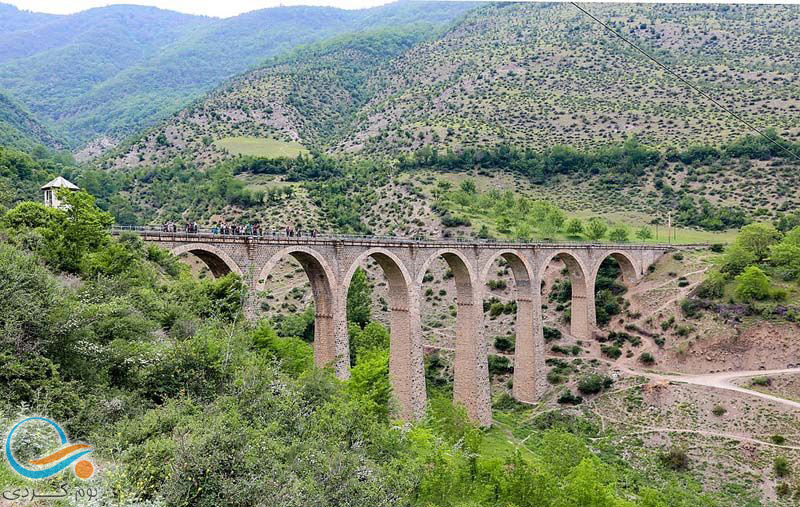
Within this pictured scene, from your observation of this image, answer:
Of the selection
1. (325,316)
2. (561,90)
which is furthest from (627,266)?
Answer: (561,90)

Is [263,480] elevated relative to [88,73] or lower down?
lower down

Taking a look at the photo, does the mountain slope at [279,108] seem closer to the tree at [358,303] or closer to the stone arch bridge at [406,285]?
the tree at [358,303]

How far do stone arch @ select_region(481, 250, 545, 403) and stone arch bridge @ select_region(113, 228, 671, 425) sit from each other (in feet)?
0.21

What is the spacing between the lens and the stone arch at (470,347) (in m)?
30.9


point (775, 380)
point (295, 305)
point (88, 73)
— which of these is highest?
point (88, 73)

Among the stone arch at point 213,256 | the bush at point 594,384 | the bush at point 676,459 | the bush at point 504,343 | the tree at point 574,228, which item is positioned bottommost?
the bush at point 676,459

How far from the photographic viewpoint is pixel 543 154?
237 feet

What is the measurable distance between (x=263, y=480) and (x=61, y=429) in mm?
3370

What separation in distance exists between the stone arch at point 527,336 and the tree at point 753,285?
45.7 feet

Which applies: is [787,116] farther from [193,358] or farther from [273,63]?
[273,63]

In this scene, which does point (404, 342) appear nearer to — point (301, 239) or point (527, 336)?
point (301, 239)

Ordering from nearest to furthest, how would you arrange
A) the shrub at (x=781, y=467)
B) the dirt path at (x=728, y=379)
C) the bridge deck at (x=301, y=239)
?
the bridge deck at (x=301, y=239) < the shrub at (x=781, y=467) < the dirt path at (x=728, y=379)

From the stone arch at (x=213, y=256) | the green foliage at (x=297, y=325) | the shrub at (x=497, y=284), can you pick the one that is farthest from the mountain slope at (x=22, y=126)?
the stone arch at (x=213, y=256)

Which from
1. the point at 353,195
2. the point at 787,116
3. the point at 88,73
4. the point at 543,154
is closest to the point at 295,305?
the point at 353,195
